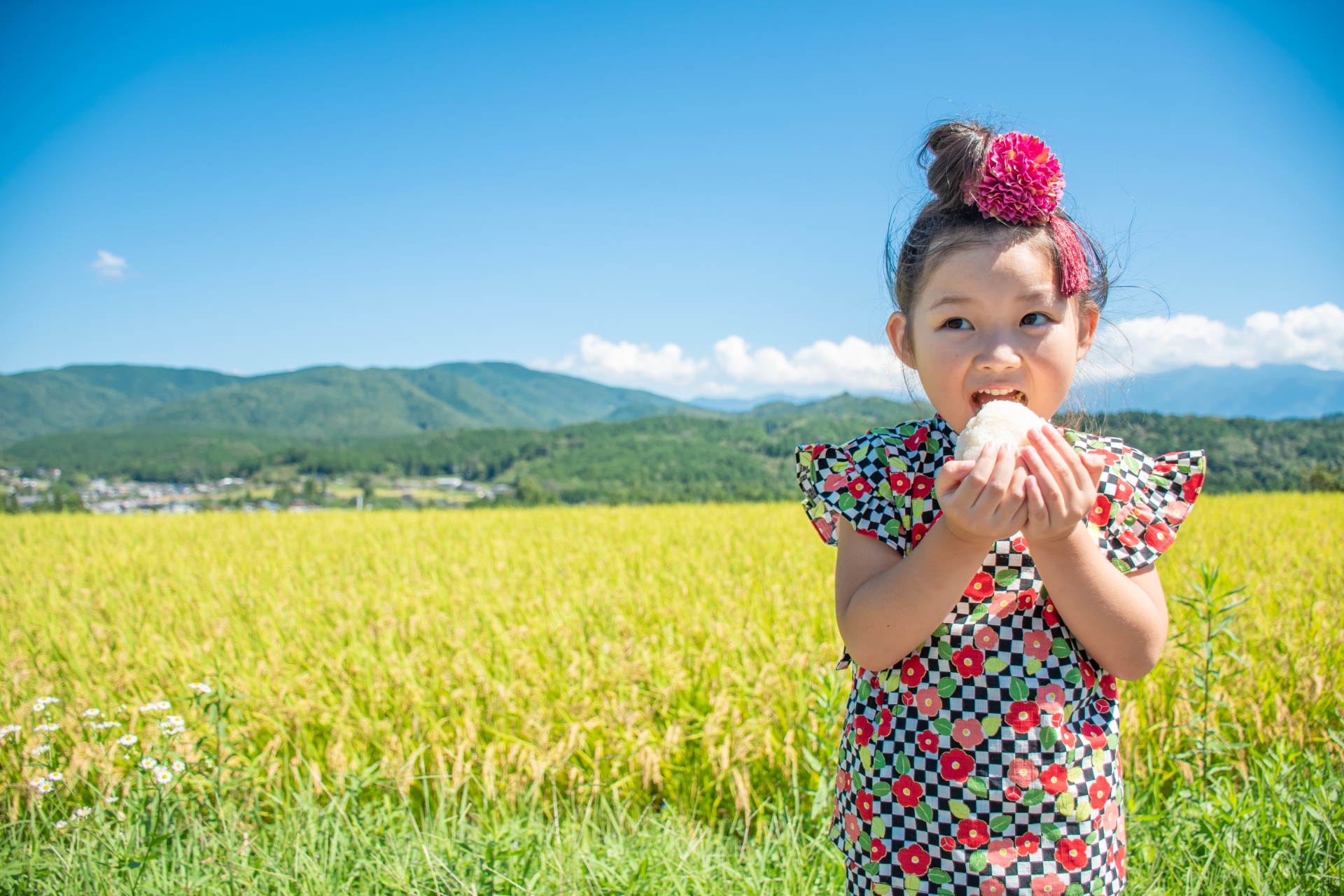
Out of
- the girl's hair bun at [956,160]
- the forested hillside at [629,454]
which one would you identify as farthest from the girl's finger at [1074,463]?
the forested hillside at [629,454]

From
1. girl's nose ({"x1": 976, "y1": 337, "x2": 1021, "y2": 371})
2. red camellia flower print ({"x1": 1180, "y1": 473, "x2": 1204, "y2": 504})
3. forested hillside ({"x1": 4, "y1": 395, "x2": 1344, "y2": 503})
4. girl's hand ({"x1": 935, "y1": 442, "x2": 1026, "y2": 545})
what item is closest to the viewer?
girl's hand ({"x1": 935, "y1": 442, "x2": 1026, "y2": 545})

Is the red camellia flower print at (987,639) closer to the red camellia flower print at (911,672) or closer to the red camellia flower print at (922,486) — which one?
the red camellia flower print at (911,672)

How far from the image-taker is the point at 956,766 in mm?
1186

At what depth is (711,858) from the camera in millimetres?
2279

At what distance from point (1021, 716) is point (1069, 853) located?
0.26 meters

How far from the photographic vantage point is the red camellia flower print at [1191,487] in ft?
4.34

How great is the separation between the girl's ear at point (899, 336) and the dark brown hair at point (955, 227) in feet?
0.06

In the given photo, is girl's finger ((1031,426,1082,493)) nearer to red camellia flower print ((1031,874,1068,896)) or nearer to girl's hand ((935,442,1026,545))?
girl's hand ((935,442,1026,545))

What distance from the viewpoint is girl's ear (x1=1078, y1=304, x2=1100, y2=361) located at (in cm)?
131

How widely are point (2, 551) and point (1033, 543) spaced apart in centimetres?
1282

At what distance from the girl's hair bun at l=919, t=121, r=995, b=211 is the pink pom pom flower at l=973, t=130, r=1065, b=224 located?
3cm

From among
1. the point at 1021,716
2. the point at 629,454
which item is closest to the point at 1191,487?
the point at 1021,716

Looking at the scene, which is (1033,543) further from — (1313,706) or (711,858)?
(1313,706)

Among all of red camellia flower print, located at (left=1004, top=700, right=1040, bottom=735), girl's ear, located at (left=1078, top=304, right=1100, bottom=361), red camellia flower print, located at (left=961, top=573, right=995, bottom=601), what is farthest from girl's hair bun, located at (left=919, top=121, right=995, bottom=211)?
red camellia flower print, located at (left=1004, top=700, right=1040, bottom=735)
